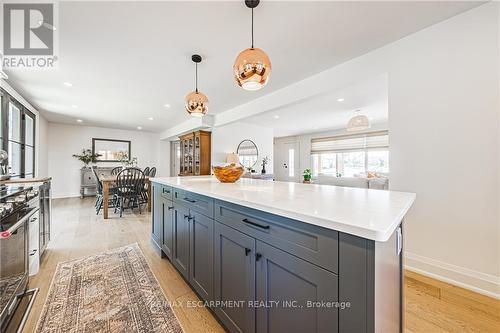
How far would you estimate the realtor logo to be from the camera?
1759 millimetres

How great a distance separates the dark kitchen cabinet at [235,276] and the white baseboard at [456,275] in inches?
74.9

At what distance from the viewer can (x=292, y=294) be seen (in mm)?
879

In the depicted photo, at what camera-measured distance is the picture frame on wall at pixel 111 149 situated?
7.22 m

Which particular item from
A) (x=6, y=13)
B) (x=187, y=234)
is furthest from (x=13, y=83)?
(x=187, y=234)

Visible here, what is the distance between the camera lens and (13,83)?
10.9 ft

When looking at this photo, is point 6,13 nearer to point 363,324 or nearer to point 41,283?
point 41,283

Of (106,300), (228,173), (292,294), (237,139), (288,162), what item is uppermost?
(237,139)

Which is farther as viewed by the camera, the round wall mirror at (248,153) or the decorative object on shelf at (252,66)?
the round wall mirror at (248,153)

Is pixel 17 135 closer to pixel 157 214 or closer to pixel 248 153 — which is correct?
pixel 157 214

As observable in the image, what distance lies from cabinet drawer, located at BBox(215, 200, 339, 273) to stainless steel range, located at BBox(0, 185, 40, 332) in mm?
1361

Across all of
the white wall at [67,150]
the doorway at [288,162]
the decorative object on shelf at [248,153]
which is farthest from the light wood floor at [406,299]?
the doorway at [288,162]

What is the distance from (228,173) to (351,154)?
6411mm

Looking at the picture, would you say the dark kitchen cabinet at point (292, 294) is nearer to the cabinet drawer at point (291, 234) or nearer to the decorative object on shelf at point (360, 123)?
the cabinet drawer at point (291, 234)

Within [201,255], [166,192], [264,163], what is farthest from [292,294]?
[264,163]
